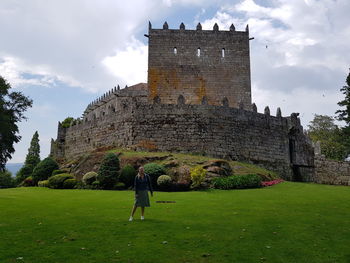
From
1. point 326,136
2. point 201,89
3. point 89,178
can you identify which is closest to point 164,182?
point 89,178

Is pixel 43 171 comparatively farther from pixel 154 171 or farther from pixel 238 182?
pixel 238 182

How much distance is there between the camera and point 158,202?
16188 mm

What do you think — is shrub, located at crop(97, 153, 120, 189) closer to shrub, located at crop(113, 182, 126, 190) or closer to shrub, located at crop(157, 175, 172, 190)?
shrub, located at crop(113, 182, 126, 190)

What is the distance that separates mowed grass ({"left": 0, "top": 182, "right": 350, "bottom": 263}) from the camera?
801cm

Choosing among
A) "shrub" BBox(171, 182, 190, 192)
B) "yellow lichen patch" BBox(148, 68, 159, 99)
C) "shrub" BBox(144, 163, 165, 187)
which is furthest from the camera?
"yellow lichen patch" BBox(148, 68, 159, 99)

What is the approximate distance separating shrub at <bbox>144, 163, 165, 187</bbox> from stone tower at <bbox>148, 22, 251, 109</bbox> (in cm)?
1358

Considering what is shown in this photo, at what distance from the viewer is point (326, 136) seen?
5847 cm

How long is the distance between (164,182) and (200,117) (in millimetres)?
8067

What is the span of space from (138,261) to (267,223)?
5201 mm

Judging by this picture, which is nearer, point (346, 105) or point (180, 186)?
point (180, 186)

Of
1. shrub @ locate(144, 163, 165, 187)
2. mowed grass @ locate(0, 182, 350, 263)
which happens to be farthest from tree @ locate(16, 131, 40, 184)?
mowed grass @ locate(0, 182, 350, 263)

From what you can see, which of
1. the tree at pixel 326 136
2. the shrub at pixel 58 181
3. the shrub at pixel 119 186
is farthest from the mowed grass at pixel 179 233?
the tree at pixel 326 136

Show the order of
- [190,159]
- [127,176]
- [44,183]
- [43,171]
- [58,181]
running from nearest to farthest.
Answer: [127,176] → [190,159] → [58,181] → [44,183] → [43,171]

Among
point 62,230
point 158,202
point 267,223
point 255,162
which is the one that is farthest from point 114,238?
point 255,162
